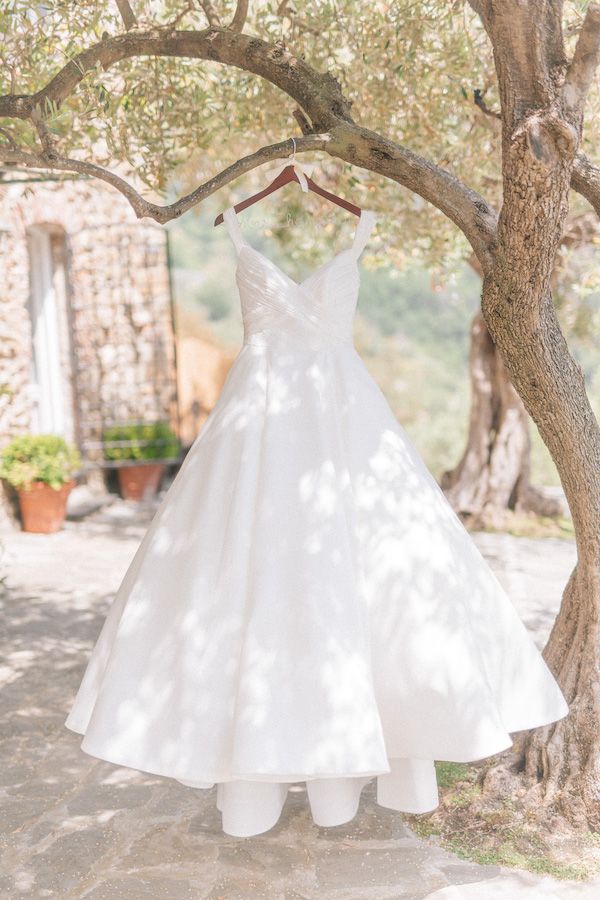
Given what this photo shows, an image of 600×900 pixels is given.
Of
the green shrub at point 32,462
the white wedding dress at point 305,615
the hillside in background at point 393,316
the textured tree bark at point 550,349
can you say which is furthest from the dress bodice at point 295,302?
the hillside in background at point 393,316

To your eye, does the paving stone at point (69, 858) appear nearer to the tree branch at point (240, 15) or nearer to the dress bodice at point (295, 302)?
the dress bodice at point (295, 302)

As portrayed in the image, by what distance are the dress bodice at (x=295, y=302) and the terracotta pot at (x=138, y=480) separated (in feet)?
24.1

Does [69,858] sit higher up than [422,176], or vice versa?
[422,176]

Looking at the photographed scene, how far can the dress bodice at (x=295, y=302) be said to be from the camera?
9.95 feet

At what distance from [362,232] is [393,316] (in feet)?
76.2

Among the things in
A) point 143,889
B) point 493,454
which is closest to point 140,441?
point 493,454

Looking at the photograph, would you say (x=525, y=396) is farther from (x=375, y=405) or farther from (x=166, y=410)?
(x=166, y=410)

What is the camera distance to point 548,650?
3371 mm

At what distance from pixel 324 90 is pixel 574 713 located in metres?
2.31

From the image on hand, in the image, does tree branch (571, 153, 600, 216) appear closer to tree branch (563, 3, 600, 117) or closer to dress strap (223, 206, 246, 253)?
tree branch (563, 3, 600, 117)

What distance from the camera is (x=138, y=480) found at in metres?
10.3

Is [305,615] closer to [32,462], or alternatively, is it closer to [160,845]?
[160,845]

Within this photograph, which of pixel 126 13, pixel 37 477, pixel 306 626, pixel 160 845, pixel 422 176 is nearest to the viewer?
pixel 306 626

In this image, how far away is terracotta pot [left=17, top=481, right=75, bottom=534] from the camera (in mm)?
8398
